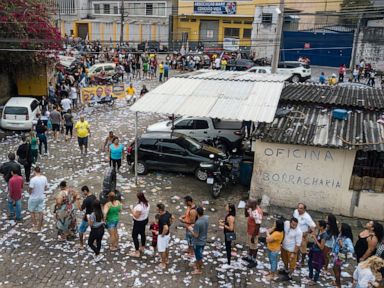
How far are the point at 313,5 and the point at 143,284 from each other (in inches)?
1730

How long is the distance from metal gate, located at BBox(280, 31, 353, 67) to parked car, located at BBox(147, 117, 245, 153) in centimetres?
2202

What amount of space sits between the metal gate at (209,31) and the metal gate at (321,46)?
33.8 ft

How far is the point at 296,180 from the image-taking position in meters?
11.7

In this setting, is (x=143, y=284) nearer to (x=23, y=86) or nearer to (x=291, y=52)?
(x=23, y=86)

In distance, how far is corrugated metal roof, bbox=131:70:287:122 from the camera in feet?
38.2

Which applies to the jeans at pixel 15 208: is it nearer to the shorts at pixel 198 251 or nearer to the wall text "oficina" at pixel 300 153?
the shorts at pixel 198 251

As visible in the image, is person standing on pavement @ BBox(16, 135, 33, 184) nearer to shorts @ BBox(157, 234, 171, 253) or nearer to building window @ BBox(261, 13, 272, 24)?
shorts @ BBox(157, 234, 171, 253)

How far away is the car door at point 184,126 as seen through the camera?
15.8 metres

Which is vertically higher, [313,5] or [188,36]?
[313,5]

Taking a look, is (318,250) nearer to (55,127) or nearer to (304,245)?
(304,245)

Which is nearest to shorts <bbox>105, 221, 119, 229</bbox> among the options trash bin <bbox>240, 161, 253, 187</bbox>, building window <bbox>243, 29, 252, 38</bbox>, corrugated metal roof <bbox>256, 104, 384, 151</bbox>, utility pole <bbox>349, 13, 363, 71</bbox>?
corrugated metal roof <bbox>256, 104, 384, 151</bbox>

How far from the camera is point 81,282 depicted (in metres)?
8.40

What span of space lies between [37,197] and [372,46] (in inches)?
1211

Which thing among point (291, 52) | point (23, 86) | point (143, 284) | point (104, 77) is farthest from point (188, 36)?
point (143, 284)
